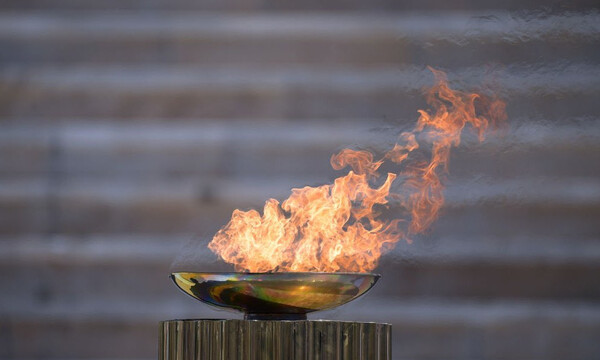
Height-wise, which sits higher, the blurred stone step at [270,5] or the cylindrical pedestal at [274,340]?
the blurred stone step at [270,5]

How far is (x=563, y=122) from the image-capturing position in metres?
3.30

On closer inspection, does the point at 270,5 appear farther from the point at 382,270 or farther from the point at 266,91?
the point at 382,270

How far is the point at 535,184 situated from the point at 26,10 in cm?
194

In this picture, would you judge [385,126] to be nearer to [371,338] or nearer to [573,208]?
[573,208]

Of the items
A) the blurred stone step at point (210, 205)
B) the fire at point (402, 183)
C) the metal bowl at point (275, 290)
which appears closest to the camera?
the metal bowl at point (275, 290)

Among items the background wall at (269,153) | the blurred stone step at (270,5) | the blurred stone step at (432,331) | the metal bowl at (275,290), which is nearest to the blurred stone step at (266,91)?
the background wall at (269,153)

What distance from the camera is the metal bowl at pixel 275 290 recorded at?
6.21 feet

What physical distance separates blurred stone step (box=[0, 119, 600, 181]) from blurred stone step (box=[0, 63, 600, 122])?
45mm

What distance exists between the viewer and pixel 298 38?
333 centimetres

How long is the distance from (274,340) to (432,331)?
4.70 ft

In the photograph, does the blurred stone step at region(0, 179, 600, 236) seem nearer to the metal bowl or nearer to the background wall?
the background wall

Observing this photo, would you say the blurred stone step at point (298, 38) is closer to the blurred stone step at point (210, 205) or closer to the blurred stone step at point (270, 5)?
the blurred stone step at point (270, 5)

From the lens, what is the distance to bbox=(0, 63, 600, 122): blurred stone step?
10.8 ft

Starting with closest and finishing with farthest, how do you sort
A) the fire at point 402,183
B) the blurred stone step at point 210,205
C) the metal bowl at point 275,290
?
the metal bowl at point 275,290, the fire at point 402,183, the blurred stone step at point 210,205
